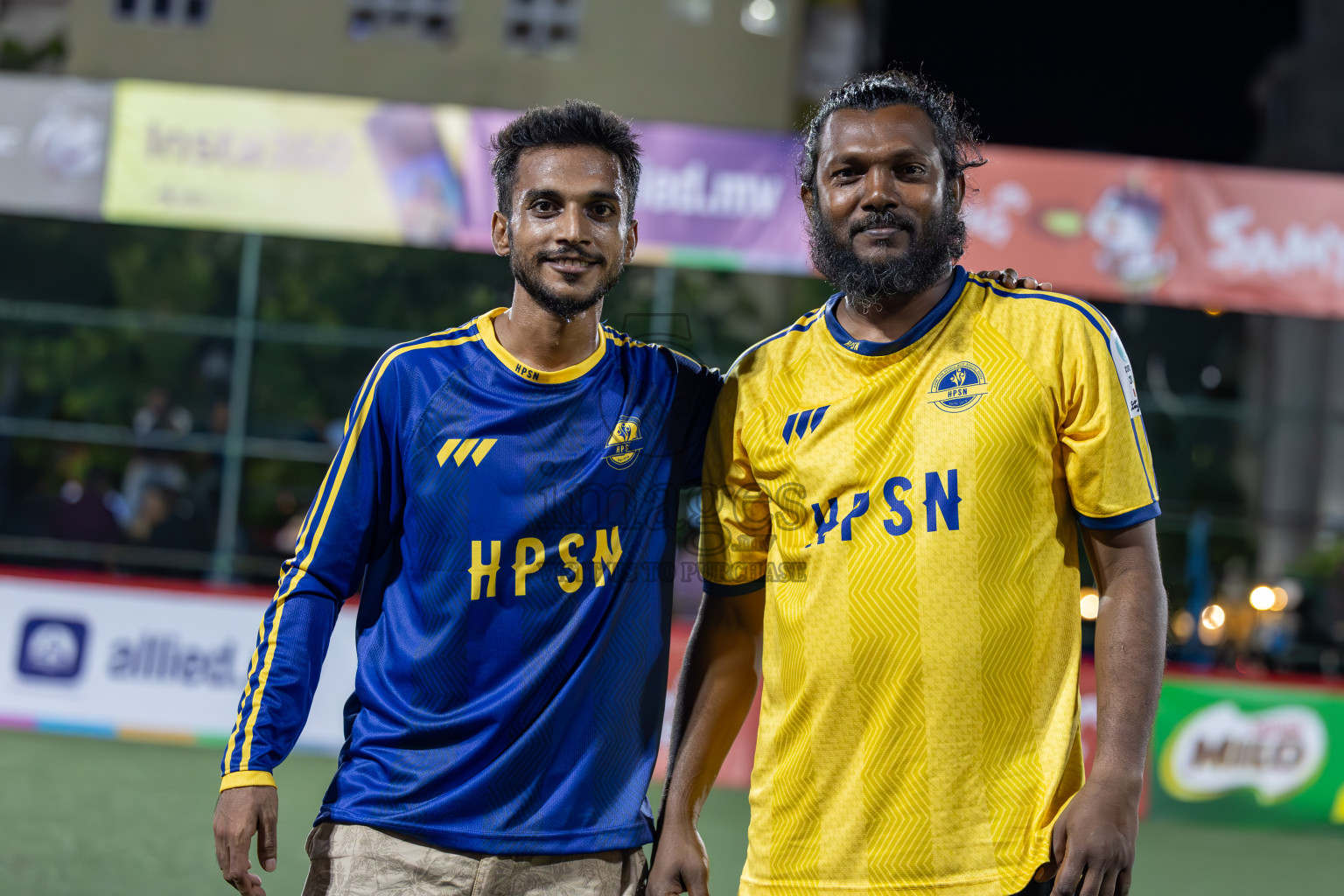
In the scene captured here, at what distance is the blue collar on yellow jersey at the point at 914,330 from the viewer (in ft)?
8.05

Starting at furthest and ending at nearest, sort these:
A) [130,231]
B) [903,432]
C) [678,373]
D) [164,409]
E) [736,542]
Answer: [130,231] < [164,409] < [678,373] < [736,542] < [903,432]

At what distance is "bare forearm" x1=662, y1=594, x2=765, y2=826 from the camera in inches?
105

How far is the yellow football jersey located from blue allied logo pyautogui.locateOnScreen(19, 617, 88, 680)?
729cm

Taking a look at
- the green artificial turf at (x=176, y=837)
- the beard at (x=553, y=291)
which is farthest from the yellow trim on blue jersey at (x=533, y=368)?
the green artificial turf at (x=176, y=837)

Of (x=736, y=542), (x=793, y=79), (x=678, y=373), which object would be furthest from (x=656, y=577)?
(x=793, y=79)

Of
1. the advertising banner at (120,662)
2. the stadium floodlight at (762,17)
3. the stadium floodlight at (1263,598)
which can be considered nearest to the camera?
the advertising banner at (120,662)

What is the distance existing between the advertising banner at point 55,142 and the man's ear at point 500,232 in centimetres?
830

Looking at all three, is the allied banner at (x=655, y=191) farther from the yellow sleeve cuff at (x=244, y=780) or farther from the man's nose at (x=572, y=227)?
the yellow sleeve cuff at (x=244, y=780)

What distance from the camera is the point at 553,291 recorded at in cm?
265

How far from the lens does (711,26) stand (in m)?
21.1

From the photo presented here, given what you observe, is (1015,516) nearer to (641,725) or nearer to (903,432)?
(903,432)

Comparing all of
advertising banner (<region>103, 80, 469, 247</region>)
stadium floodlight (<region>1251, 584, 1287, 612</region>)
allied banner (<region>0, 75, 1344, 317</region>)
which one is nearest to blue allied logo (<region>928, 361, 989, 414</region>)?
allied banner (<region>0, 75, 1344, 317</region>)

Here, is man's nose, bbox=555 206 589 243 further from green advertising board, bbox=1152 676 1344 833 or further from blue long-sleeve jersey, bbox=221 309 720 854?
green advertising board, bbox=1152 676 1344 833

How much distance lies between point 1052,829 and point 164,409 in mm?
12125
